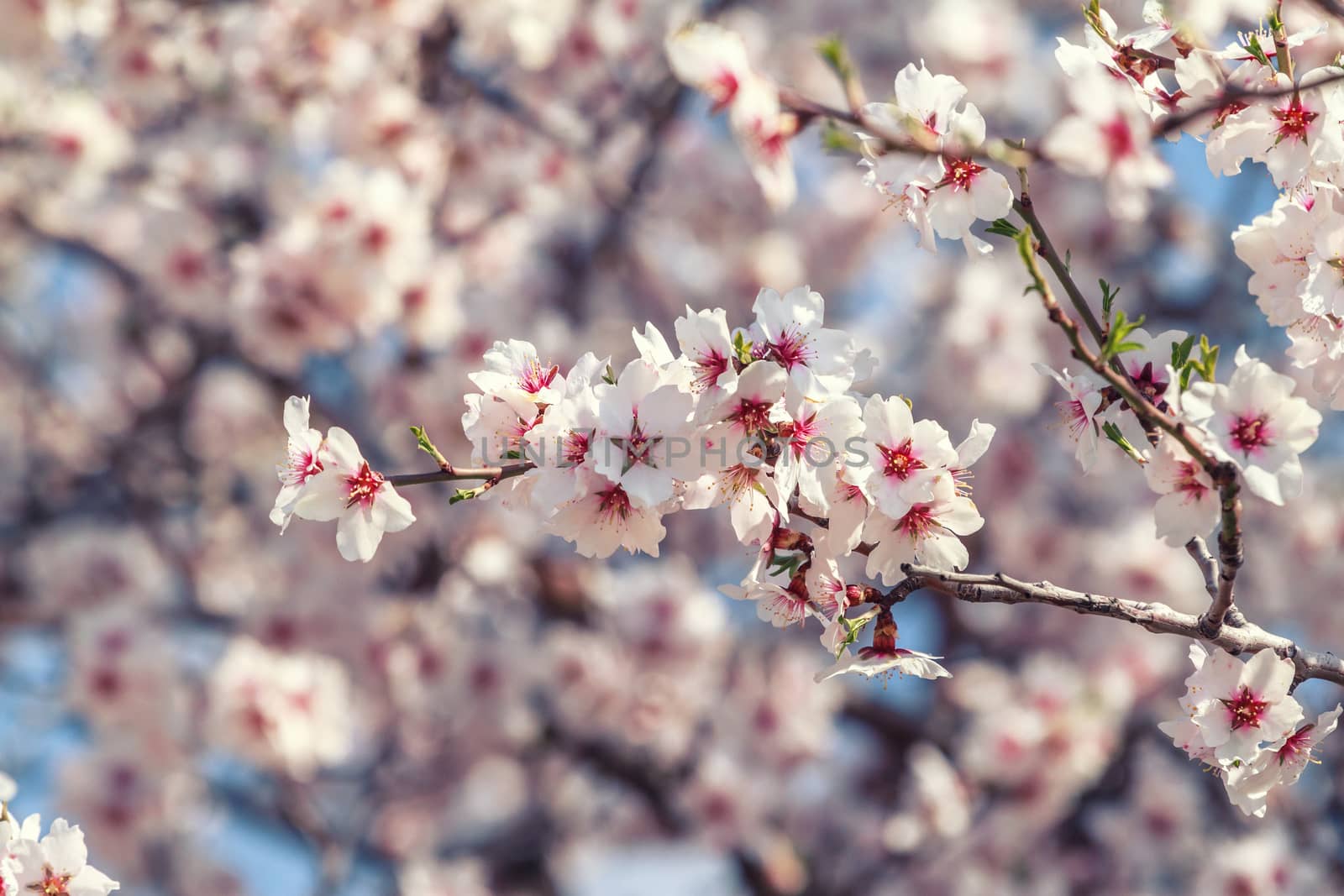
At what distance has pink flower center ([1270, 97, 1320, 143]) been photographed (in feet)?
4.99

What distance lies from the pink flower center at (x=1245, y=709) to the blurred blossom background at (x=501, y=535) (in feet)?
8.94

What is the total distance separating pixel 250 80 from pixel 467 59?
2.91 ft

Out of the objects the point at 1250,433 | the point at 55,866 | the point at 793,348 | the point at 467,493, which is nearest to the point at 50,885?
the point at 55,866

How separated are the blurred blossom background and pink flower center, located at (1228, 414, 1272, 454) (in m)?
2.88

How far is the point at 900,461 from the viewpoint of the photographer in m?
1.39

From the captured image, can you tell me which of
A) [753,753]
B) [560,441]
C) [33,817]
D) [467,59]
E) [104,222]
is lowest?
[753,753]

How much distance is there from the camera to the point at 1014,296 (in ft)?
19.3

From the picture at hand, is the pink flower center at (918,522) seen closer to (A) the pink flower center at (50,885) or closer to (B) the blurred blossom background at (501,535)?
(A) the pink flower center at (50,885)

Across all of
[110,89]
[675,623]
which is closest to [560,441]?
[675,623]

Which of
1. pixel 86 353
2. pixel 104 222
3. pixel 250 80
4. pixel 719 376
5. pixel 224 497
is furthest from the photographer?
pixel 86 353

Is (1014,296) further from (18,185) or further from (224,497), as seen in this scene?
(18,185)

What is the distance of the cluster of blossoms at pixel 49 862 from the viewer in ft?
4.68

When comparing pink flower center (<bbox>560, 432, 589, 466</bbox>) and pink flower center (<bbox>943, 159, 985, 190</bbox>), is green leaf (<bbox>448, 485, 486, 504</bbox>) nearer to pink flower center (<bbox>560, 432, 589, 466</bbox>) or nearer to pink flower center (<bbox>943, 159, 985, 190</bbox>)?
pink flower center (<bbox>560, 432, 589, 466</bbox>)

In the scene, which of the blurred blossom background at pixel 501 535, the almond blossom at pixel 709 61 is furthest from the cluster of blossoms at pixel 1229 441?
the blurred blossom background at pixel 501 535
